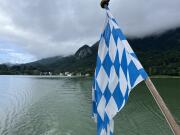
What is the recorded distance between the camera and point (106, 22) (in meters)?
3.69

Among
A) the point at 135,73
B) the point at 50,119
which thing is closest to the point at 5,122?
the point at 50,119

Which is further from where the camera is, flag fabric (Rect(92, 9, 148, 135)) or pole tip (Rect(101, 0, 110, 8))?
pole tip (Rect(101, 0, 110, 8))

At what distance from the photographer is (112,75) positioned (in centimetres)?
352

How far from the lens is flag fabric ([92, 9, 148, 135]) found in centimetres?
296

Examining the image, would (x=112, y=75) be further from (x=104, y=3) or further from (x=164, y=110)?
(x=164, y=110)

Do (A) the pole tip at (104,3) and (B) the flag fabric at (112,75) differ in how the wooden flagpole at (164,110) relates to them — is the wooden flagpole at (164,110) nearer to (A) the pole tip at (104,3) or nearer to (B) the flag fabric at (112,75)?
(B) the flag fabric at (112,75)

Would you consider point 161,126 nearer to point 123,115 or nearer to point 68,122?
point 123,115

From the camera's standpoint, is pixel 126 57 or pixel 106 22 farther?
pixel 106 22

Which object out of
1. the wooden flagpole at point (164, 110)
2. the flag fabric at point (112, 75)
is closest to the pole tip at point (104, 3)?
the flag fabric at point (112, 75)

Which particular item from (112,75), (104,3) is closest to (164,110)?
(112,75)

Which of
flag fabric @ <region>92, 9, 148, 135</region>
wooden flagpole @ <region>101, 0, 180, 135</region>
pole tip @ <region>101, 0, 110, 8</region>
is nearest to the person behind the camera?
wooden flagpole @ <region>101, 0, 180, 135</region>

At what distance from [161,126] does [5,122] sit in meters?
9.43

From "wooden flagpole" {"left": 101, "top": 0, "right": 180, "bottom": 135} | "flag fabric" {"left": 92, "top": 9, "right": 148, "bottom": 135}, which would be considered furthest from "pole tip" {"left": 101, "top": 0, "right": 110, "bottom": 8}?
"wooden flagpole" {"left": 101, "top": 0, "right": 180, "bottom": 135}

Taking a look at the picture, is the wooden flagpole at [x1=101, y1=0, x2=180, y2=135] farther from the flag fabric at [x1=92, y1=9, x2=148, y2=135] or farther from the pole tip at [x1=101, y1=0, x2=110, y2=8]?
the pole tip at [x1=101, y1=0, x2=110, y2=8]
